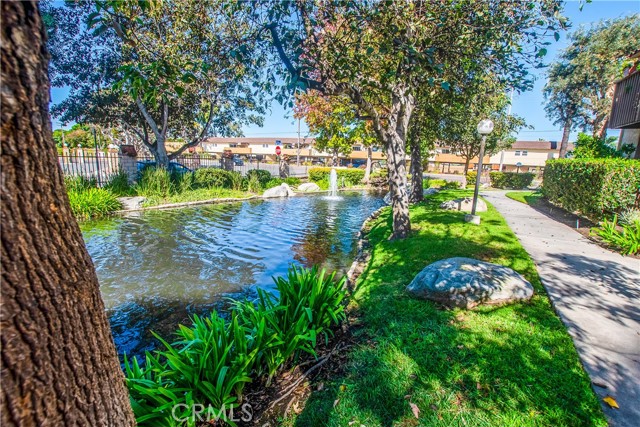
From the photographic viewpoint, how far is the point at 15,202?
975mm

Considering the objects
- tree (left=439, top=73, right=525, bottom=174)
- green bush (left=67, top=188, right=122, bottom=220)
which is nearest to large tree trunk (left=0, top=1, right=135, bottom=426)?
tree (left=439, top=73, right=525, bottom=174)

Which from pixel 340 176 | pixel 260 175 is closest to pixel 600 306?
pixel 260 175

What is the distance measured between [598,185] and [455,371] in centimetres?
832

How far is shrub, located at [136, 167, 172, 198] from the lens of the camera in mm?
14523

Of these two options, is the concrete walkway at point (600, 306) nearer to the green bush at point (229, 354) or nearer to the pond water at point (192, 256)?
the green bush at point (229, 354)

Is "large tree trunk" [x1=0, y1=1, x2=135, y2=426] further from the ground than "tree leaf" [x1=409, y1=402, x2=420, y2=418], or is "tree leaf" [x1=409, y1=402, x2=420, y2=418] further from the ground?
"large tree trunk" [x1=0, y1=1, x2=135, y2=426]

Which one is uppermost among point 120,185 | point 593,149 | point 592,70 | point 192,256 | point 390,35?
point 592,70

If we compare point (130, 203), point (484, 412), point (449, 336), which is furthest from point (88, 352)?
point (130, 203)

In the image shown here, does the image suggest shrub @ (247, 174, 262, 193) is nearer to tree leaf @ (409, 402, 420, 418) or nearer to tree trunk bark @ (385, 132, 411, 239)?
tree trunk bark @ (385, 132, 411, 239)

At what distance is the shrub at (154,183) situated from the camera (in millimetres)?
14523

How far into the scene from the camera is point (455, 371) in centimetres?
295

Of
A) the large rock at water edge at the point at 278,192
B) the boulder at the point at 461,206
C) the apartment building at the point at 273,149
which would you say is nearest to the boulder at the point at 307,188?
the large rock at water edge at the point at 278,192

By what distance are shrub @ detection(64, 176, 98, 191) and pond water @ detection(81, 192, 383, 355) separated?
2.66 m

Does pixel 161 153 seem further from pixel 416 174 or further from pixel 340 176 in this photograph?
pixel 340 176
